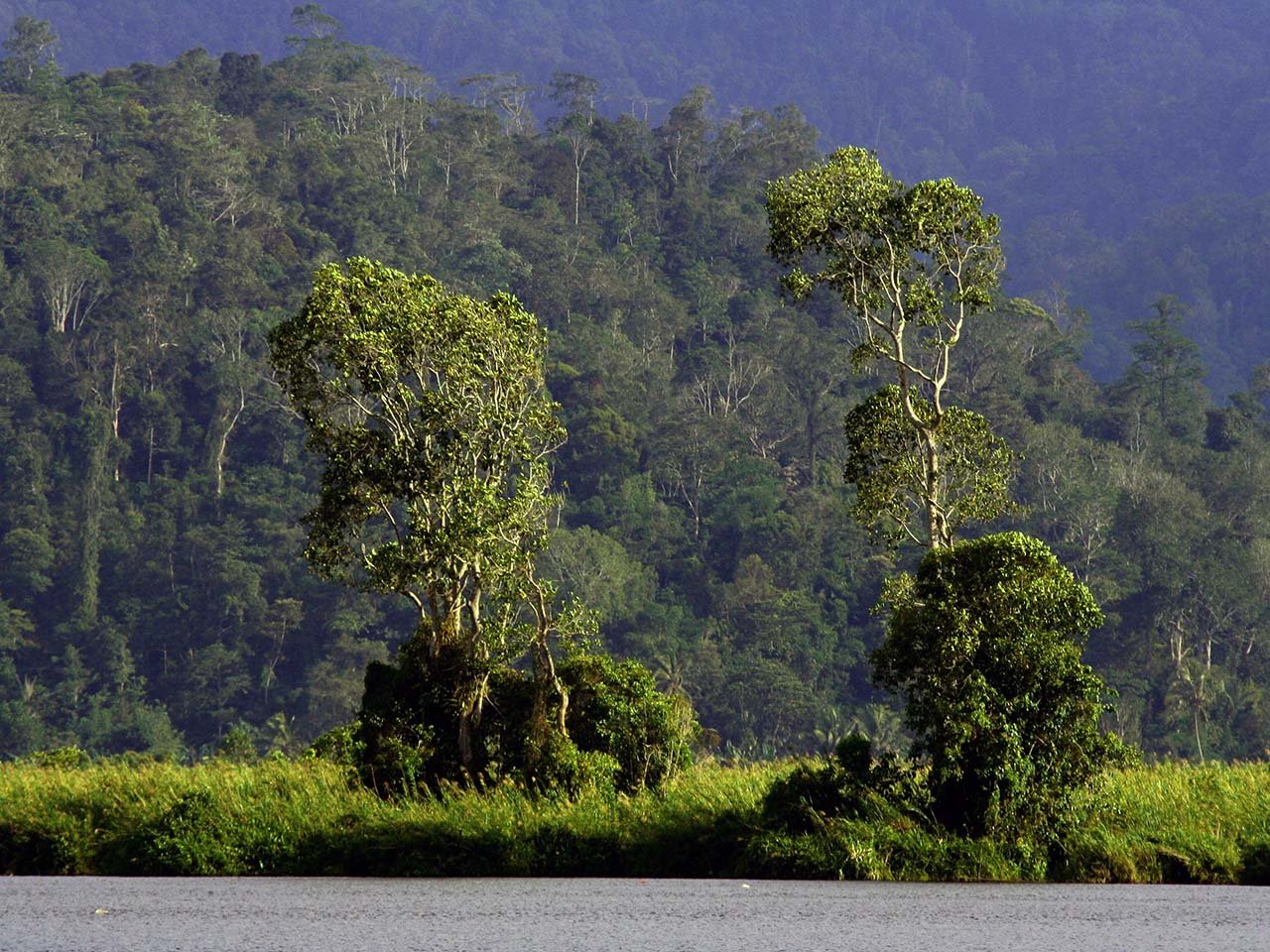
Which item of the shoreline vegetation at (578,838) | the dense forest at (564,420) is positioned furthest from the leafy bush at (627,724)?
the dense forest at (564,420)

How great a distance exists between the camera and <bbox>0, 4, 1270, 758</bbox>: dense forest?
7525 centimetres

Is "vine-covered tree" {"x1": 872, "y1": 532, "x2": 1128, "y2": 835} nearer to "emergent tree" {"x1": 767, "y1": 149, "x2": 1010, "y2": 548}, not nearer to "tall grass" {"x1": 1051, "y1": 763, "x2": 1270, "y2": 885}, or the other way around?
"tall grass" {"x1": 1051, "y1": 763, "x2": 1270, "y2": 885}

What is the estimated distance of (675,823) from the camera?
47.3ft

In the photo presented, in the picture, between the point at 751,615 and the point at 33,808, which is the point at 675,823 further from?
the point at 751,615

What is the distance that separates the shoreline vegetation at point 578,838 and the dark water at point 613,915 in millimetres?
657

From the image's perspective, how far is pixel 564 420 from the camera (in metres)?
85.1

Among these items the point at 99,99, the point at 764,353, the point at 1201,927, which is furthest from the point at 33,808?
the point at 99,99

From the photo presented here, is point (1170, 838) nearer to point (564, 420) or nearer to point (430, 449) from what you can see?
point (430, 449)

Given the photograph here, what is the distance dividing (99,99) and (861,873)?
317 feet

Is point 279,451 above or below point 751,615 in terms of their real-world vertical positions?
above

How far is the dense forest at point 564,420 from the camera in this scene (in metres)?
75.2

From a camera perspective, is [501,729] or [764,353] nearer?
[501,729]

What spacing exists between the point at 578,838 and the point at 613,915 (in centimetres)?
332

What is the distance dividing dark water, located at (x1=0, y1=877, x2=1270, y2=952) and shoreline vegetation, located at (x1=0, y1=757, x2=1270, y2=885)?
0.66 metres
